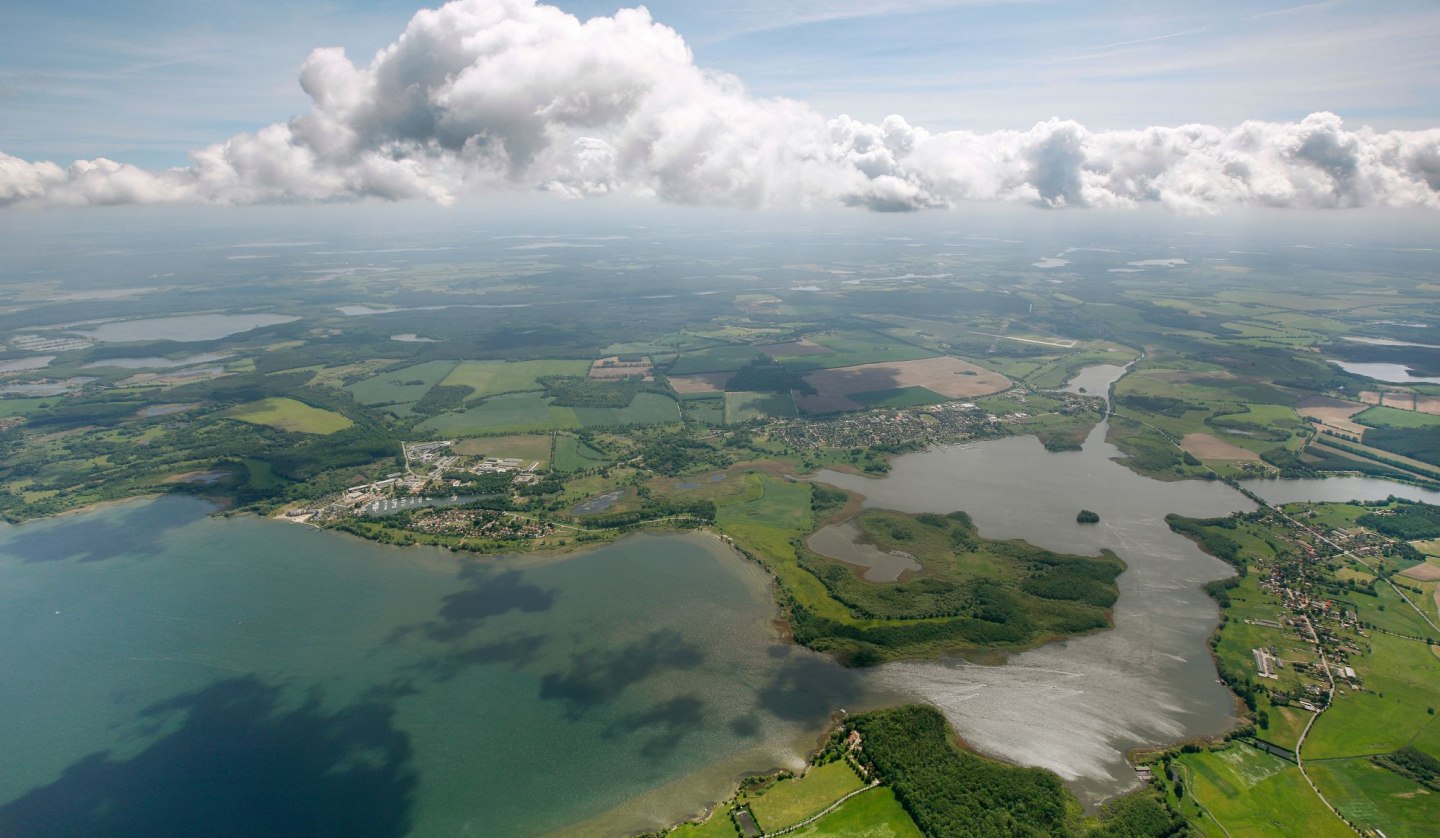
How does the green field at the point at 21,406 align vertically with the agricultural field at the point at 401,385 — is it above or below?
above

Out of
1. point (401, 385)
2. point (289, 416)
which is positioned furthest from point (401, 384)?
point (289, 416)

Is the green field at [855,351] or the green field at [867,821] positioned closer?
the green field at [867,821]

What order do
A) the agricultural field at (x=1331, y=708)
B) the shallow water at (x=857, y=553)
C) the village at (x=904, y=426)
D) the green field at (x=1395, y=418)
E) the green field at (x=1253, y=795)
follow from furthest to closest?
the green field at (x=1395, y=418), the village at (x=904, y=426), the shallow water at (x=857, y=553), the agricultural field at (x=1331, y=708), the green field at (x=1253, y=795)

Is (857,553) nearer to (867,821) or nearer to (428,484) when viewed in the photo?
(867,821)

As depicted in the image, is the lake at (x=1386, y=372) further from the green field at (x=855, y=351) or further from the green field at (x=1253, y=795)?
the green field at (x=1253, y=795)

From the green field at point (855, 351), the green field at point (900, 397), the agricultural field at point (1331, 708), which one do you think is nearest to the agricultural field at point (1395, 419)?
the agricultural field at point (1331, 708)

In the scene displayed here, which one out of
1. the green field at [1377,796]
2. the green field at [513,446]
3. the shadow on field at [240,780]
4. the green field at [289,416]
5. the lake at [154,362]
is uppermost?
the lake at [154,362]

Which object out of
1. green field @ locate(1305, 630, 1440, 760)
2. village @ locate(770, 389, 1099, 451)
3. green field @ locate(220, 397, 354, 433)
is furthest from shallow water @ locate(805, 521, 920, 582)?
green field @ locate(220, 397, 354, 433)

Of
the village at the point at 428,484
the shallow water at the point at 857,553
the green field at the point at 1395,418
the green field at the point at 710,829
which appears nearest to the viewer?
the green field at the point at 710,829
